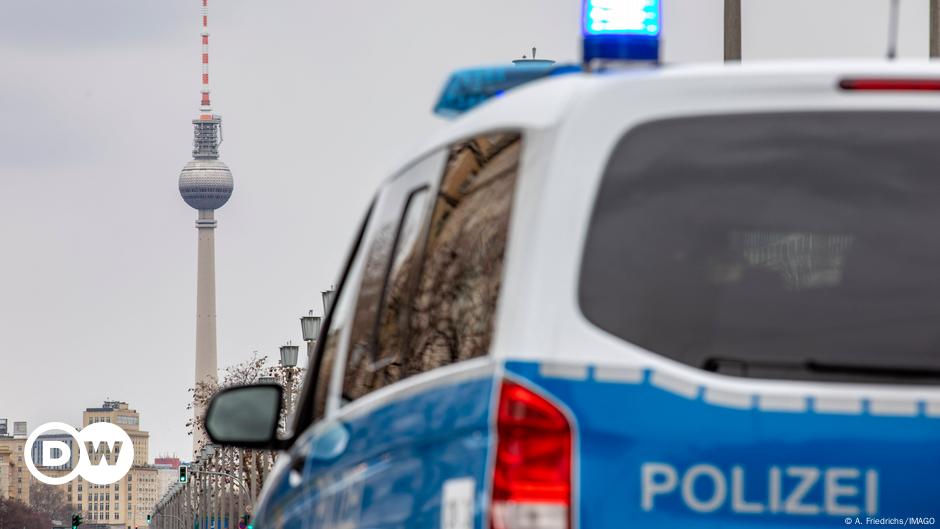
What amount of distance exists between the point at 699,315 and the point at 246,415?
2463mm

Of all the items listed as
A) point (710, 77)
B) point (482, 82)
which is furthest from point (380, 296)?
point (710, 77)

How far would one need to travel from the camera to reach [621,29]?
16.9ft

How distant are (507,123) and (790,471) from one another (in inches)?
39.8

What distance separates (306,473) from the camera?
5770 mm

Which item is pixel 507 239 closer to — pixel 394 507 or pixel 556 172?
pixel 556 172

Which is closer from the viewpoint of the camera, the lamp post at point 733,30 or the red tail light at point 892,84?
the red tail light at point 892,84

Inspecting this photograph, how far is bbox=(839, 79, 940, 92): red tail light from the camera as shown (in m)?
4.27

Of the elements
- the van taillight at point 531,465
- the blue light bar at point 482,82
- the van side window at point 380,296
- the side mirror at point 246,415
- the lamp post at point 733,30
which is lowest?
the side mirror at point 246,415

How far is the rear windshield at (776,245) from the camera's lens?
4.05m

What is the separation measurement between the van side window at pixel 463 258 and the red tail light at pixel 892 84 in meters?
0.66

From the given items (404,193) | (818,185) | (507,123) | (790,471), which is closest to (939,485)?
(790,471)

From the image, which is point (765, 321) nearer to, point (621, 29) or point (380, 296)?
point (621, 29)

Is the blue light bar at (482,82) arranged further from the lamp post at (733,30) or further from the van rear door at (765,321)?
the lamp post at (733,30)

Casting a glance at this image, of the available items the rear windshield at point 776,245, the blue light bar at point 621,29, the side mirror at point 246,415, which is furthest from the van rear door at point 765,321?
the side mirror at point 246,415
